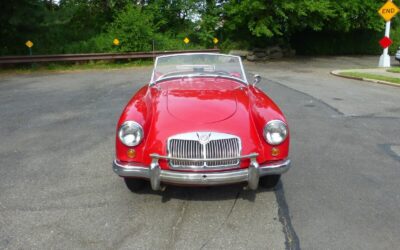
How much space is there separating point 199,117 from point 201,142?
32 cm

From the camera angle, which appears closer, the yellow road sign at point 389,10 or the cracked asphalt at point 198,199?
the cracked asphalt at point 198,199

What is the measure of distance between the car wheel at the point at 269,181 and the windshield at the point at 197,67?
1.49 m

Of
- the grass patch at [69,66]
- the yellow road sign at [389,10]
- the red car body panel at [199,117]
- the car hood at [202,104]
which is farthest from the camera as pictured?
the yellow road sign at [389,10]

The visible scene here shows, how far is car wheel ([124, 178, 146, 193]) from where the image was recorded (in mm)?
3902

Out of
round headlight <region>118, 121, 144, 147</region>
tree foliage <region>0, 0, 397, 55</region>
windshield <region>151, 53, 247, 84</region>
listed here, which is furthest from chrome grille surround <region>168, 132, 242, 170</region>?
tree foliage <region>0, 0, 397, 55</region>

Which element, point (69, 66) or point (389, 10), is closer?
point (389, 10)

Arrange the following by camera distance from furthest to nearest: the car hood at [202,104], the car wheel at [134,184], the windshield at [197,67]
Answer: the windshield at [197,67] → the car wheel at [134,184] → the car hood at [202,104]

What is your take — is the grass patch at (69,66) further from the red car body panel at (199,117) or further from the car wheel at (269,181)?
the car wheel at (269,181)

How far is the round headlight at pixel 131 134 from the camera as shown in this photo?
3592 millimetres

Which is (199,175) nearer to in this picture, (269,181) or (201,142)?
(201,142)

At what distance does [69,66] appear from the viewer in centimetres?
1814

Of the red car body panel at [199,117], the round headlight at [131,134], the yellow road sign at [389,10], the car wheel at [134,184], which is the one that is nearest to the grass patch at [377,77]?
the yellow road sign at [389,10]

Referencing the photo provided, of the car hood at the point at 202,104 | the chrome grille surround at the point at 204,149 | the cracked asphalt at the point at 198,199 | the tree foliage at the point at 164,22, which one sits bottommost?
the cracked asphalt at the point at 198,199

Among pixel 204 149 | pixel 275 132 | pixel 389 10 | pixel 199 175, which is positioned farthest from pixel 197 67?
pixel 389 10
